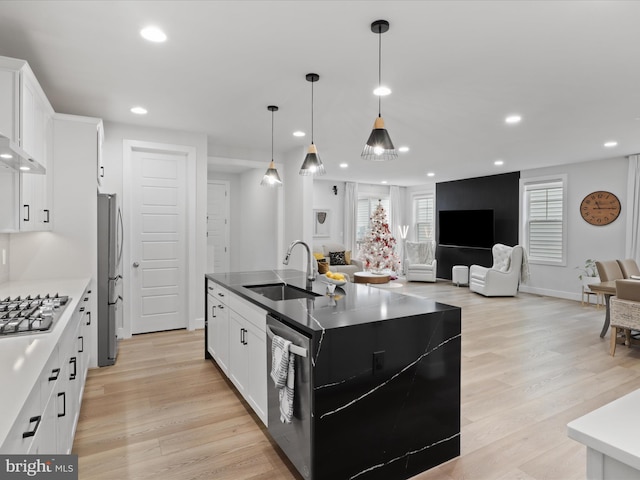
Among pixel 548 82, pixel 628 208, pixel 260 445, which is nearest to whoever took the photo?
pixel 260 445

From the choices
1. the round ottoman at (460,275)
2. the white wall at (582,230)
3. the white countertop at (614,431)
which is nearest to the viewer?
the white countertop at (614,431)

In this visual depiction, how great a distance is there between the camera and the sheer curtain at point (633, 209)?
6.17 m

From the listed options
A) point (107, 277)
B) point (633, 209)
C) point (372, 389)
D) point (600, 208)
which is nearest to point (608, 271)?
point (633, 209)

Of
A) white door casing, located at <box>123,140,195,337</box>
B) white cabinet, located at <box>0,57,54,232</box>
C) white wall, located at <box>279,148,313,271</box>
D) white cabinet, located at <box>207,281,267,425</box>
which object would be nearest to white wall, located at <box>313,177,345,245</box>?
white wall, located at <box>279,148,313,271</box>

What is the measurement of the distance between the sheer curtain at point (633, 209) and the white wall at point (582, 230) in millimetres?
136

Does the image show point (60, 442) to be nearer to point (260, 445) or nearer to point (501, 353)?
point (260, 445)

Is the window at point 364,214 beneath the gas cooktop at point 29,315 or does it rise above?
above

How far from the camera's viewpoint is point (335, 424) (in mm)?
1819

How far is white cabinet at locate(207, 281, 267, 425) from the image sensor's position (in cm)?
240

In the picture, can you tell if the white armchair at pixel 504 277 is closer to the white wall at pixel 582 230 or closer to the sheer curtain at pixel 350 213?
the white wall at pixel 582 230

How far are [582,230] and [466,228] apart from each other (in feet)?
8.12

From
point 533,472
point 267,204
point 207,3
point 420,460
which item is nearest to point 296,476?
point 420,460

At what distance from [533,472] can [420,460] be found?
64cm

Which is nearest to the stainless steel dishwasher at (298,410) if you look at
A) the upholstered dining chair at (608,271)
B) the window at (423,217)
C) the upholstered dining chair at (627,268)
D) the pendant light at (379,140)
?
the pendant light at (379,140)
